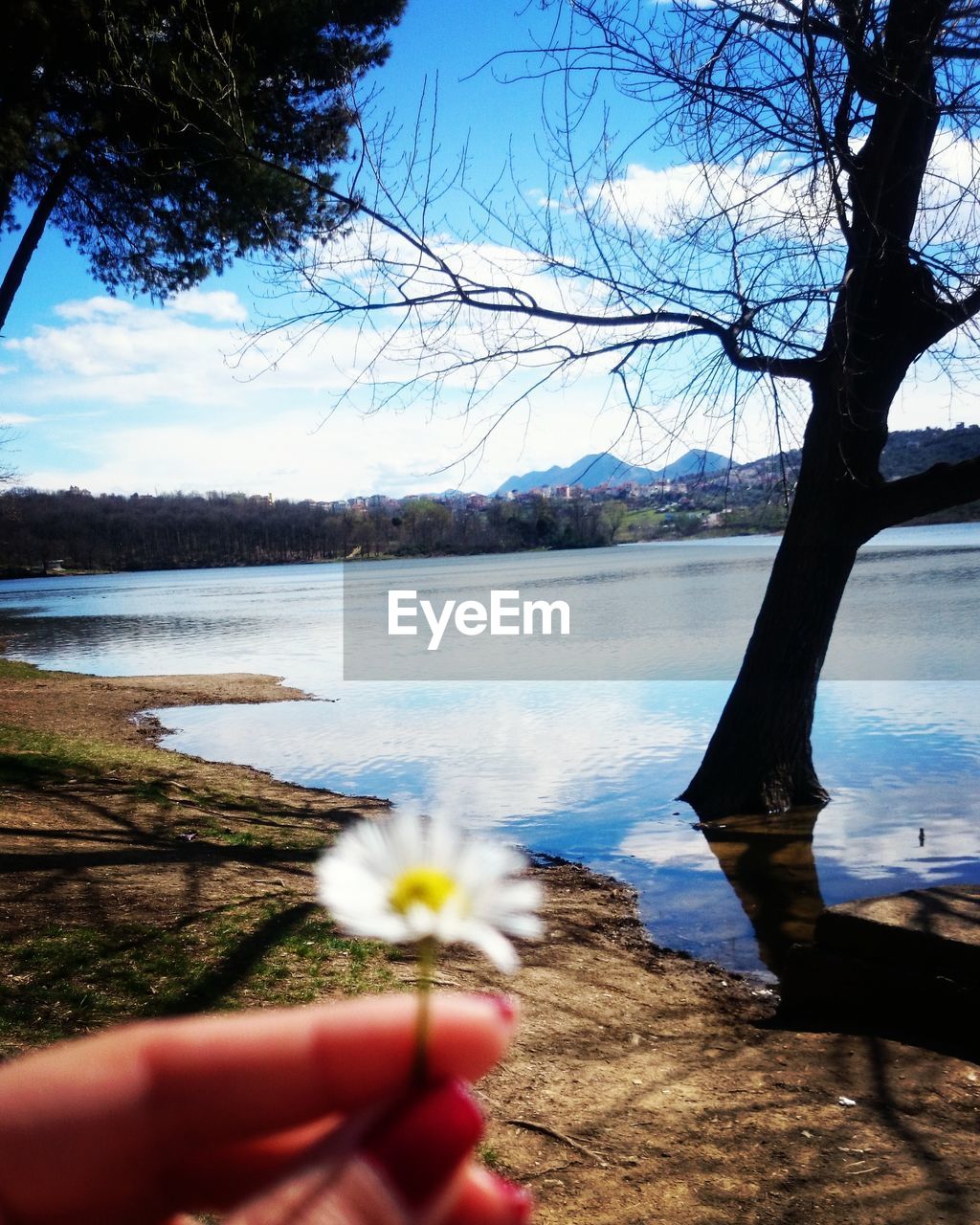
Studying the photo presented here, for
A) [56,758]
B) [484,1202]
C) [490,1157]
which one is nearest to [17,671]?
[56,758]

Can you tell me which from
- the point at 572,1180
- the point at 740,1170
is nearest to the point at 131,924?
the point at 572,1180

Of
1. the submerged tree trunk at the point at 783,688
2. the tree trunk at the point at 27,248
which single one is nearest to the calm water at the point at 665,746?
the submerged tree trunk at the point at 783,688

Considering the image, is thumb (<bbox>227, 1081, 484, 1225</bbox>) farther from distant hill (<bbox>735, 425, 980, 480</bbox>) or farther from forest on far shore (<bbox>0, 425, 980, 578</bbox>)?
forest on far shore (<bbox>0, 425, 980, 578</bbox>)

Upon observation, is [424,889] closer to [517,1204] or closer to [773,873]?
[517,1204]

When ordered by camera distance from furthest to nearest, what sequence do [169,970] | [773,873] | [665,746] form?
1. [665,746]
2. [773,873]
3. [169,970]

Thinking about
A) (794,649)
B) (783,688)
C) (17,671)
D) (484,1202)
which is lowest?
(17,671)

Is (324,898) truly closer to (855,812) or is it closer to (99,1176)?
(99,1176)
